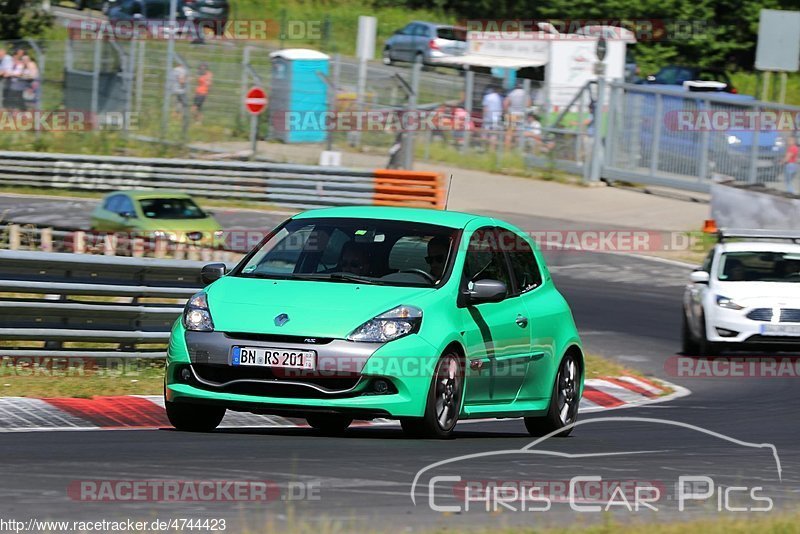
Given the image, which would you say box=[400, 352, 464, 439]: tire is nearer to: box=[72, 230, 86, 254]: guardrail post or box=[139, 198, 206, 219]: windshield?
box=[72, 230, 86, 254]: guardrail post

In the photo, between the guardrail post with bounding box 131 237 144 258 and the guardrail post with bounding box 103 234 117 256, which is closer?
the guardrail post with bounding box 103 234 117 256

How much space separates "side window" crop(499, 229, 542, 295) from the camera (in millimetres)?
10273

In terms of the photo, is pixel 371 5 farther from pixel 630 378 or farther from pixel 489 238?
pixel 489 238

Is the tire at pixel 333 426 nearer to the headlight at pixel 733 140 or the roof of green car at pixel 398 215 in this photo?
the roof of green car at pixel 398 215

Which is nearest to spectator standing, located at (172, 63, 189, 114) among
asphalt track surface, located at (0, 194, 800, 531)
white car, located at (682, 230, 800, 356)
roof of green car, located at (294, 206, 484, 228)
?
white car, located at (682, 230, 800, 356)

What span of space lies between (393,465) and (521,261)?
2.98 metres

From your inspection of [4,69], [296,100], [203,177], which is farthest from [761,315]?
[4,69]

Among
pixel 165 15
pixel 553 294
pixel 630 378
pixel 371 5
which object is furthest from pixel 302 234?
pixel 371 5

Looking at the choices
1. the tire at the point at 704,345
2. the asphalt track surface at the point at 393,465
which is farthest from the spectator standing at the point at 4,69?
the asphalt track surface at the point at 393,465

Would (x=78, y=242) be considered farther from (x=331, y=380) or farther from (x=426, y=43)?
(x=426, y=43)

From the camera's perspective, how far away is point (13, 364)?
1210cm

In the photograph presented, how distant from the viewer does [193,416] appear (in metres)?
9.22

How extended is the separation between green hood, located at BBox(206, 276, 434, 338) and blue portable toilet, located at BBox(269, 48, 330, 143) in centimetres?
2755

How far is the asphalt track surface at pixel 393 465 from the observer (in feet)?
20.8
